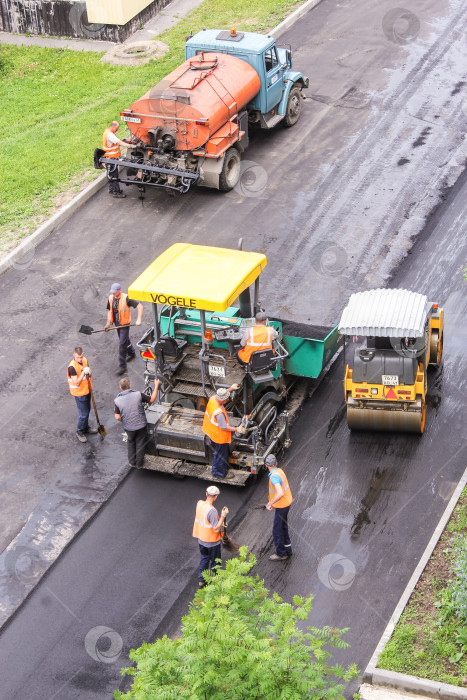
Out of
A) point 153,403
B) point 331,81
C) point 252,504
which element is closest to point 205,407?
point 153,403

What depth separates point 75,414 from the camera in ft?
46.6

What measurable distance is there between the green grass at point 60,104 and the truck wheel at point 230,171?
2760 millimetres

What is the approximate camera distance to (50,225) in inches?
735

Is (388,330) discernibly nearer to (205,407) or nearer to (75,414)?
(205,407)

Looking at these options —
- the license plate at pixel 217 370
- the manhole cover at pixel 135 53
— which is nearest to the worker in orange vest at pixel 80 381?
the license plate at pixel 217 370

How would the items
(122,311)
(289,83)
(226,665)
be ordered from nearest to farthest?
(226,665), (122,311), (289,83)

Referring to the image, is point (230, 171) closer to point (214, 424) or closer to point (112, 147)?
point (112, 147)

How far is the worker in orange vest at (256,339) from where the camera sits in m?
12.6

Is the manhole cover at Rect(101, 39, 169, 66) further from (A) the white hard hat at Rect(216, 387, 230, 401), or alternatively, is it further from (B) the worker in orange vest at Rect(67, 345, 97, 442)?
(A) the white hard hat at Rect(216, 387, 230, 401)

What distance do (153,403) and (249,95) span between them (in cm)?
897

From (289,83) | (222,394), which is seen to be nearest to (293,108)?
(289,83)

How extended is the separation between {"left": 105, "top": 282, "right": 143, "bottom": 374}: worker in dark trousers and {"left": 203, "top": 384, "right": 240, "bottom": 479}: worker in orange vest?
2695 mm

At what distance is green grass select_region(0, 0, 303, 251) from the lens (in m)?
19.7

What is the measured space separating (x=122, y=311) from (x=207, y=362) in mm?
2632
